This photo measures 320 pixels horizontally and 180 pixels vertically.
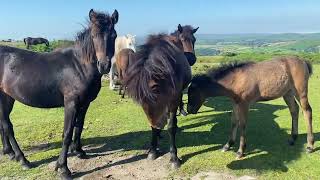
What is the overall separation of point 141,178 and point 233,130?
2.35 metres

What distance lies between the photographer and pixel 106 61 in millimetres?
5195

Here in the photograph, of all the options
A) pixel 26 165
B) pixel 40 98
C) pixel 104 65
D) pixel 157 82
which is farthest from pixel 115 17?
pixel 26 165

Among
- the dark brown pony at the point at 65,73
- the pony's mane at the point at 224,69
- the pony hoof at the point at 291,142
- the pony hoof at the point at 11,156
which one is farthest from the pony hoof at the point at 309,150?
the pony hoof at the point at 11,156

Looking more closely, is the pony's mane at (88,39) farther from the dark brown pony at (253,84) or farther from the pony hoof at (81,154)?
the dark brown pony at (253,84)

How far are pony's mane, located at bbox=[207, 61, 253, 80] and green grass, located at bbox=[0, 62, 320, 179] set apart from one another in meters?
1.45

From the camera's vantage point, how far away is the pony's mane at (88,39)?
5.34 metres

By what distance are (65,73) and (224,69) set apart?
321cm

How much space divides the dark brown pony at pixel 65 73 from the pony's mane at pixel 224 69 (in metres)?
2.47

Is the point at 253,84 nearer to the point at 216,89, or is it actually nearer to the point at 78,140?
the point at 216,89

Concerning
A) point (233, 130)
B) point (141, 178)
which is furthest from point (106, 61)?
point (233, 130)

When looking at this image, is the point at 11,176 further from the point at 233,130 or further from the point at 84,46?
the point at 233,130

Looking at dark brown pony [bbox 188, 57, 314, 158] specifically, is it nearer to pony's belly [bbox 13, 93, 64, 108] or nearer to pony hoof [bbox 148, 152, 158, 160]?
pony hoof [bbox 148, 152, 158, 160]

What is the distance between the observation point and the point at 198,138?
798 cm

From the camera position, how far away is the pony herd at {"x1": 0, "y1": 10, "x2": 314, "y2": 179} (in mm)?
5328
